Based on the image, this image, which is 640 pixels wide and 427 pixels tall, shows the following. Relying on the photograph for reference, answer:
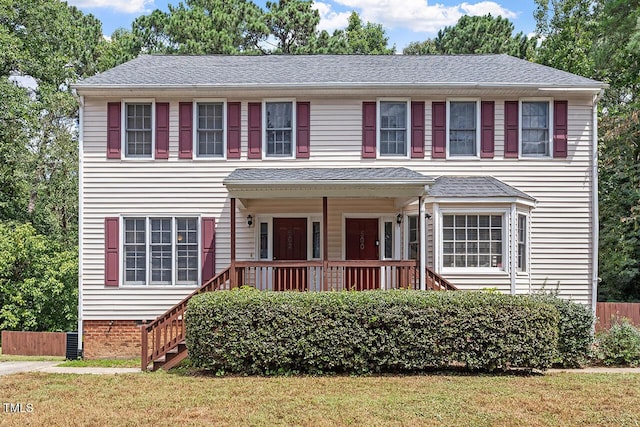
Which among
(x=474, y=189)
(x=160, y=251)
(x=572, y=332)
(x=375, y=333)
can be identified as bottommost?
(x=572, y=332)

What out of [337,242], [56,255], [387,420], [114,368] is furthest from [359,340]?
[56,255]

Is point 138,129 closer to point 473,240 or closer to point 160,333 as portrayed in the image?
point 160,333

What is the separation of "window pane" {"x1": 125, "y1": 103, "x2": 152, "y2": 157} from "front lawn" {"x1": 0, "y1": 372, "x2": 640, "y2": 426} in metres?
5.41

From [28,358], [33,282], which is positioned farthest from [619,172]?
[33,282]

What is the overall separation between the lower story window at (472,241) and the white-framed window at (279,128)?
154 inches

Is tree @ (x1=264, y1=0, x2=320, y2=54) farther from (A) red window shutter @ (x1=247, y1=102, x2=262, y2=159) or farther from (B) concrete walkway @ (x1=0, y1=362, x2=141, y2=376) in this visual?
(B) concrete walkway @ (x1=0, y1=362, x2=141, y2=376)

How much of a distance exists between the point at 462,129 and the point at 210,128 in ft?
18.8

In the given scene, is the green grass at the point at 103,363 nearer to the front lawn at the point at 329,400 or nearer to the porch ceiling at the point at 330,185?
the front lawn at the point at 329,400

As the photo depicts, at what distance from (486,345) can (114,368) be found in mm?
7240

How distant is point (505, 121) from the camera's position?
14500mm

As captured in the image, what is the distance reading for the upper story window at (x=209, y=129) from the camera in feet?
47.6

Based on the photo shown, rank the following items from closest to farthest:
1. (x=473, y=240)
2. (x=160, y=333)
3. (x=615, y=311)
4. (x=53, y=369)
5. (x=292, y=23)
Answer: (x=160, y=333) < (x=53, y=369) < (x=473, y=240) < (x=615, y=311) < (x=292, y=23)

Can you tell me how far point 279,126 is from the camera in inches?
574

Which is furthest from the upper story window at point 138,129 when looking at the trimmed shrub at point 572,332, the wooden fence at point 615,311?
the wooden fence at point 615,311
